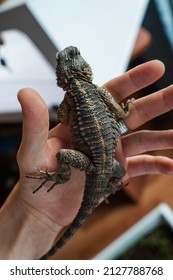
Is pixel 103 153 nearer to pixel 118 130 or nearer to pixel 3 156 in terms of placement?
pixel 118 130

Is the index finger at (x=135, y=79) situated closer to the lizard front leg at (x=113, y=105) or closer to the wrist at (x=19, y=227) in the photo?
the lizard front leg at (x=113, y=105)

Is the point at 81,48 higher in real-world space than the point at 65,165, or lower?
higher

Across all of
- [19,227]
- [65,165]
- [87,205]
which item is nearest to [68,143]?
[65,165]

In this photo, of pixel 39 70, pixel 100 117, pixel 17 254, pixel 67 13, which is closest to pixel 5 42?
pixel 39 70

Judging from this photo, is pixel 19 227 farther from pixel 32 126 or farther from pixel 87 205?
pixel 32 126

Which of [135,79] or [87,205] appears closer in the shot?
[135,79]

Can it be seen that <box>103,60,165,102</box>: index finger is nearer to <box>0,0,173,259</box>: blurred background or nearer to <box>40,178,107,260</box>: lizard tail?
<box>0,0,173,259</box>: blurred background
